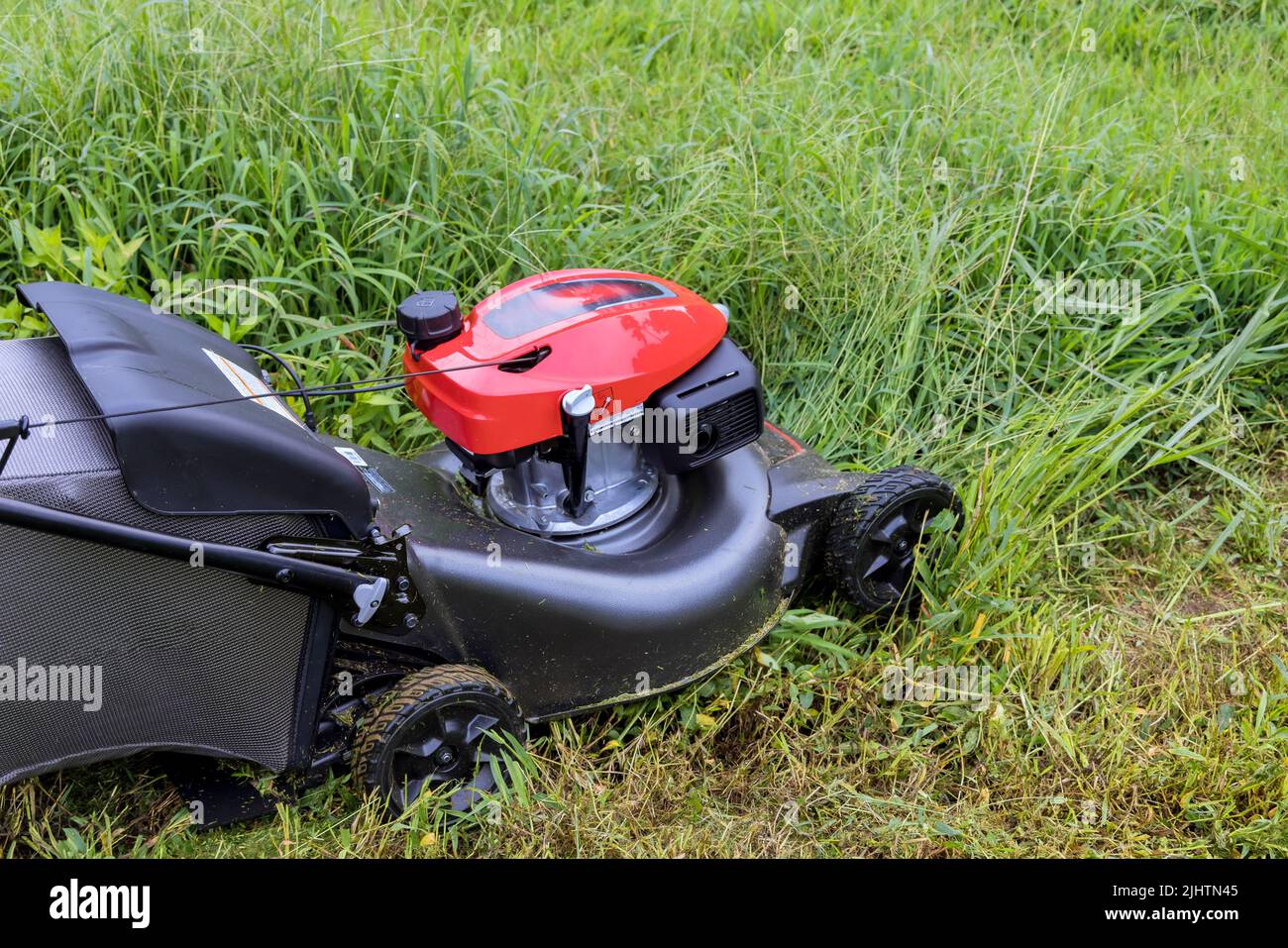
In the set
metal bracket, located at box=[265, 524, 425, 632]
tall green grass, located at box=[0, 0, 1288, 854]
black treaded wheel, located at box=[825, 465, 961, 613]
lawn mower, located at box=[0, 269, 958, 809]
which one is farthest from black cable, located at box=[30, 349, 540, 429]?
black treaded wheel, located at box=[825, 465, 961, 613]

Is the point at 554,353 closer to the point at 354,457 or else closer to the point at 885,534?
the point at 354,457

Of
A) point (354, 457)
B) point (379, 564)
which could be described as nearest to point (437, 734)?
point (379, 564)

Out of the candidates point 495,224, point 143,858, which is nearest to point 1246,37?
point 495,224

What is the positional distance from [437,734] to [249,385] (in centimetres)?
66

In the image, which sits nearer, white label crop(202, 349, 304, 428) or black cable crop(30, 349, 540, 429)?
black cable crop(30, 349, 540, 429)

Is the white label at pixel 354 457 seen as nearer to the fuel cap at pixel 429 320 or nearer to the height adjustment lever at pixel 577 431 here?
the fuel cap at pixel 429 320

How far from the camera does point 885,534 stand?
2498 mm

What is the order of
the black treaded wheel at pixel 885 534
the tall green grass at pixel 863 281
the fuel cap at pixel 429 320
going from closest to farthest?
the fuel cap at pixel 429 320, the tall green grass at pixel 863 281, the black treaded wheel at pixel 885 534

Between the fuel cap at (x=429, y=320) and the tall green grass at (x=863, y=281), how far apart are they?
60cm

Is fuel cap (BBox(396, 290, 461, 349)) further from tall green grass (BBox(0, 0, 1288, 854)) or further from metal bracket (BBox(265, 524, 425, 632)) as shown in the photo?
tall green grass (BBox(0, 0, 1288, 854))

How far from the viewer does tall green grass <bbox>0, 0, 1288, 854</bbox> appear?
2.33 m

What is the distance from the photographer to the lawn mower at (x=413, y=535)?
1.62 meters

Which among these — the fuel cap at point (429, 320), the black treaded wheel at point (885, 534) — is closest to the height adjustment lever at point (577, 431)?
the fuel cap at point (429, 320)

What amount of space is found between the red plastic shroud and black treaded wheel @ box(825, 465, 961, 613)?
494 mm
